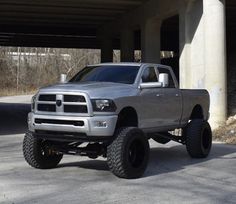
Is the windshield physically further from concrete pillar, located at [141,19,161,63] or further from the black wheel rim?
concrete pillar, located at [141,19,161,63]

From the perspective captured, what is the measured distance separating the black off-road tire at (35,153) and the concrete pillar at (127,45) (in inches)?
755

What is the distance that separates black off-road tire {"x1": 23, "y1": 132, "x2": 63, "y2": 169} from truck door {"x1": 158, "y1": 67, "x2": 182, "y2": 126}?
2.46m

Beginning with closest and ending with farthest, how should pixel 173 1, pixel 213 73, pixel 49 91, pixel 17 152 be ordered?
1. pixel 49 91
2. pixel 17 152
3. pixel 213 73
4. pixel 173 1

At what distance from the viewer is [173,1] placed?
74.4 feet

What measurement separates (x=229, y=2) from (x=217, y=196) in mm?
18519

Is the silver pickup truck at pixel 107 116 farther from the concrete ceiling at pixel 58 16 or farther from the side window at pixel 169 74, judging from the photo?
the concrete ceiling at pixel 58 16

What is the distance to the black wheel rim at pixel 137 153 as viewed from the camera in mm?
9789

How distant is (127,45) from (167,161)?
18338mm

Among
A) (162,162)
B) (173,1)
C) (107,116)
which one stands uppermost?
(173,1)

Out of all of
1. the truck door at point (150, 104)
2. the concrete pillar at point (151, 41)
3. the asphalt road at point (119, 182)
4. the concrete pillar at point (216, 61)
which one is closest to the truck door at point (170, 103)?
the truck door at point (150, 104)

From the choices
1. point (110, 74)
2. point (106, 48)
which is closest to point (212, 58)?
point (110, 74)

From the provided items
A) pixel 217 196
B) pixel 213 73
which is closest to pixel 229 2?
pixel 213 73

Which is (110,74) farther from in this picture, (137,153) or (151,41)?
(151,41)

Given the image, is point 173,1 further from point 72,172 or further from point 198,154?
point 72,172
